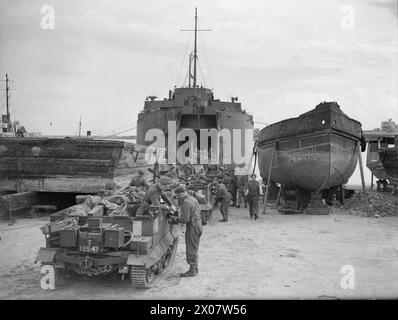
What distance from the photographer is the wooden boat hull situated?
11.0 meters

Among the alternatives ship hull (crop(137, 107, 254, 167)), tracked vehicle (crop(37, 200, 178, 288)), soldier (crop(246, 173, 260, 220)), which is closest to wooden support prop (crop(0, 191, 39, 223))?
tracked vehicle (crop(37, 200, 178, 288))

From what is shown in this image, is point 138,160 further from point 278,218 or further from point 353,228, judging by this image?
point 353,228

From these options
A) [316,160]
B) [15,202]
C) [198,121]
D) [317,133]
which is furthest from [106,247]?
[198,121]

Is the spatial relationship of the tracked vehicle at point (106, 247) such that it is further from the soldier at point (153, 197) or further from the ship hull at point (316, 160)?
the ship hull at point (316, 160)

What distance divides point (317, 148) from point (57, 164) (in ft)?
23.4

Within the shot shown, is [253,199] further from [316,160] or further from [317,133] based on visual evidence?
[317,133]

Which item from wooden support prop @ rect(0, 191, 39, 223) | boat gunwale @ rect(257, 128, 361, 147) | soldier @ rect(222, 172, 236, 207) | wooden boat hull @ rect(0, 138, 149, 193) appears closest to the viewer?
wooden support prop @ rect(0, 191, 39, 223)

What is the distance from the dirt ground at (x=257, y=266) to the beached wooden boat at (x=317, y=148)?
2371 millimetres

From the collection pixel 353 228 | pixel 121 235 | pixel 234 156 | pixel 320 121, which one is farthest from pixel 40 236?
pixel 234 156

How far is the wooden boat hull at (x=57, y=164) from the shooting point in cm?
1099

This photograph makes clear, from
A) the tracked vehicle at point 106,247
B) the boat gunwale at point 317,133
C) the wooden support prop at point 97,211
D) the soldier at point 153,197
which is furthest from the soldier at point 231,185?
the tracked vehicle at point 106,247

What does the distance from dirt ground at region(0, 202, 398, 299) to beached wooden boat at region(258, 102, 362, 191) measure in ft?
7.78

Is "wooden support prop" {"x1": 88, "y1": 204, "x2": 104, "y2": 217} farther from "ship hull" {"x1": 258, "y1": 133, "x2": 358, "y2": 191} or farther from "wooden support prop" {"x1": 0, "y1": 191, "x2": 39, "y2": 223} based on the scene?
"ship hull" {"x1": 258, "y1": 133, "x2": 358, "y2": 191}
